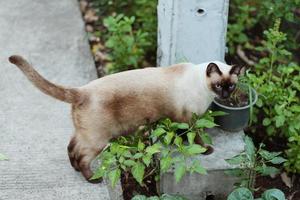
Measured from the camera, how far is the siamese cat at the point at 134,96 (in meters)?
3.85

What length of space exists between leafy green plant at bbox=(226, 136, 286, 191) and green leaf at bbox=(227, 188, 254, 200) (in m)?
0.16

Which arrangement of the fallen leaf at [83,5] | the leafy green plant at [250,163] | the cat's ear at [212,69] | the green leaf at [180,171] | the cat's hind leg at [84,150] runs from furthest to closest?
the fallen leaf at [83,5], the cat's hind leg at [84,150], the cat's ear at [212,69], the leafy green plant at [250,163], the green leaf at [180,171]

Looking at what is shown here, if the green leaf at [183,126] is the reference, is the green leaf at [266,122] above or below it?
below

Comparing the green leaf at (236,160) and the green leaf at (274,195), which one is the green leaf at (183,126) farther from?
the green leaf at (274,195)

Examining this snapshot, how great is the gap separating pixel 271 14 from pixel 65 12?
81.3 inches

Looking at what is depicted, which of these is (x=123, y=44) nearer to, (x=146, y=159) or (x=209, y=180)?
(x=209, y=180)

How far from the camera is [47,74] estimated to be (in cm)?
517

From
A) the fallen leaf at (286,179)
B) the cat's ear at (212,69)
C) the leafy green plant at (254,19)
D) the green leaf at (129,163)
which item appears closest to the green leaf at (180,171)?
the green leaf at (129,163)

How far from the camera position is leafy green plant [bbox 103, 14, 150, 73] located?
16.5 feet

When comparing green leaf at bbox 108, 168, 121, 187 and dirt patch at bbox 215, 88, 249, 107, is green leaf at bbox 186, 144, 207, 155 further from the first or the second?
dirt patch at bbox 215, 88, 249, 107

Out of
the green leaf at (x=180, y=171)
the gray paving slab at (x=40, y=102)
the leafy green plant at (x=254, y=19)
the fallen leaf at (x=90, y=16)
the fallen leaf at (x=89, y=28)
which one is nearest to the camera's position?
the green leaf at (x=180, y=171)

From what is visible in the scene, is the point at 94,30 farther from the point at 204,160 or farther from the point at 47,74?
the point at 204,160

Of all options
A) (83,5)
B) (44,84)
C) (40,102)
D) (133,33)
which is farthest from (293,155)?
(83,5)

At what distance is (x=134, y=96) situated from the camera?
391cm
